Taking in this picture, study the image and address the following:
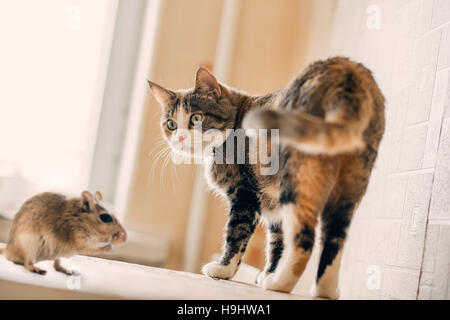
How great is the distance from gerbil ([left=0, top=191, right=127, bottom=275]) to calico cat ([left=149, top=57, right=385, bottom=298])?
11.3 inches

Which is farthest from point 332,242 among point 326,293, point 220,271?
point 220,271

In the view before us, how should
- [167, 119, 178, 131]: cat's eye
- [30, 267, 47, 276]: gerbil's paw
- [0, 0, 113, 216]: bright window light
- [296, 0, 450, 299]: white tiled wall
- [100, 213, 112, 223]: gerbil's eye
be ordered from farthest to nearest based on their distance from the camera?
[0, 0, 113, 216]: bright window light → [167, 119, 178, 131]: cat's eye → [296, 0, 450, 299]: white tiled wall → [100, 213, 112, 223]: gerbil's eye → [30, 267, 47, 276]: gerbil's paw

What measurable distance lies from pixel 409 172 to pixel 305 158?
45 centimetres

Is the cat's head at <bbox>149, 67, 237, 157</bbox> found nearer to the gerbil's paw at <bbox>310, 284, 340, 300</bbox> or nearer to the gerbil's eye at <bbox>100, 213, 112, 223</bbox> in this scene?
the gerbil's eye at <bbox>100, 213, 112, 223</bbox>

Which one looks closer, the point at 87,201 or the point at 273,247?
the point at 87,201

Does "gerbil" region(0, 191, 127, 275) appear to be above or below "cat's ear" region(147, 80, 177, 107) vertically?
below

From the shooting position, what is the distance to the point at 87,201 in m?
0.77

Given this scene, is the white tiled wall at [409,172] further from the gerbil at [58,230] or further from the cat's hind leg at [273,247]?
the gerbil at [58,230]

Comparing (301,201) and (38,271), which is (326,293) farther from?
(38,271)

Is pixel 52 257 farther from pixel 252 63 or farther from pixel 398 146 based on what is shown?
pixel 252 63

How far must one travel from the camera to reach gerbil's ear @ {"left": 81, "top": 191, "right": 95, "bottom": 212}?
761 mm

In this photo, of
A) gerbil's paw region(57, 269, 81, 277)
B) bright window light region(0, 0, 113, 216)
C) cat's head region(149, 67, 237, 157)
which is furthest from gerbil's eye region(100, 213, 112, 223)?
bright window light region(0, 0, 113, 216)

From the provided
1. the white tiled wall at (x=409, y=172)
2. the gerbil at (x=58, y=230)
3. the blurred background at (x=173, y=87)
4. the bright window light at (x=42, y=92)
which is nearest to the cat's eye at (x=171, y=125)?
the blurred background at (x=173, y=87)
